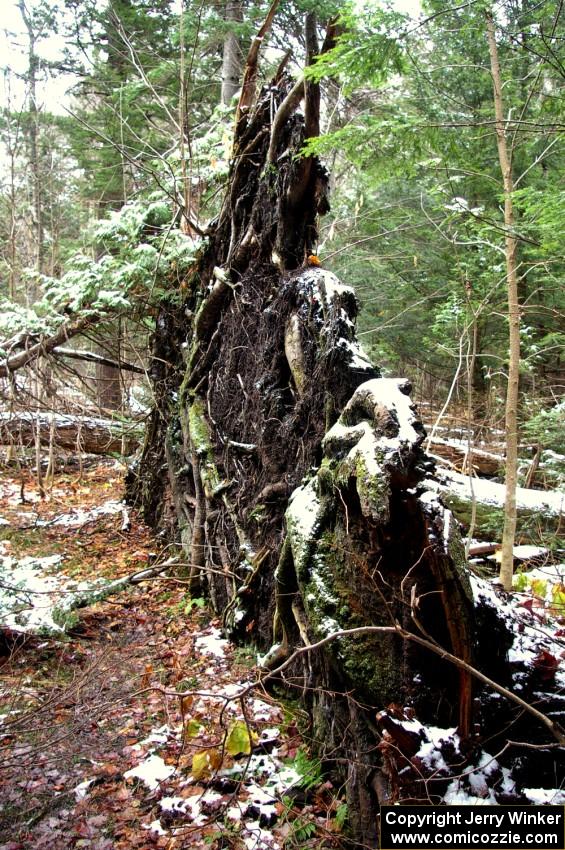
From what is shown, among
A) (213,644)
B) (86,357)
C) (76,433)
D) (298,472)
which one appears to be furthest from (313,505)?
(76,433)

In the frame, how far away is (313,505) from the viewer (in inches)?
139

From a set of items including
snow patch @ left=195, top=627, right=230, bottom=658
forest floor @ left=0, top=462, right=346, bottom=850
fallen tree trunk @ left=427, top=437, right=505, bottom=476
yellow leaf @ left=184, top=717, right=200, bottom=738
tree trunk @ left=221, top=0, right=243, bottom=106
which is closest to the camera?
forest floor @ left=0, top=462, right=346, bottom=850

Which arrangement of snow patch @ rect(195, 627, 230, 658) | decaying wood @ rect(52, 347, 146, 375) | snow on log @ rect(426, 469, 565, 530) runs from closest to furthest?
snow patch @ rect(195, 627, 230, 658), snow on log @ rect(426, 469, 565, 530), decaying wood @ rect(52, 347, 146, 375)

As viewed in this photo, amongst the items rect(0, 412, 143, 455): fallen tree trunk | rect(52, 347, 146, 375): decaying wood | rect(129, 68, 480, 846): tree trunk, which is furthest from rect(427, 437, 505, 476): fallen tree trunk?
rect(0, 412, 143, 455): fallen tree trunk

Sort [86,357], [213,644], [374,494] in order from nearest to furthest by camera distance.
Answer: [374,494]
[213,644]
[86,357]

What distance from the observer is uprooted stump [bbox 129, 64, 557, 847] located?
270 cm

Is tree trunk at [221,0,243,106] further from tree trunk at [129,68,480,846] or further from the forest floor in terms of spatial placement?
the forest floor

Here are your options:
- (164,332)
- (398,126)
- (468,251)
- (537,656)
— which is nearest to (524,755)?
(537,656)

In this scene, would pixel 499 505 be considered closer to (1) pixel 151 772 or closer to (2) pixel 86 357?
(1) pixel 151 772

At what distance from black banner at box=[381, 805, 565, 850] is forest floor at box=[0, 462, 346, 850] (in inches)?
21.0

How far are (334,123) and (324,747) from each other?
11.5 metres

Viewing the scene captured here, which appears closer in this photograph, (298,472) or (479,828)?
(479,828)

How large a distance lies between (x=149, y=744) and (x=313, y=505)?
81.8 inches

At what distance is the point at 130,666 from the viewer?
4.72 m
